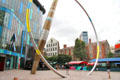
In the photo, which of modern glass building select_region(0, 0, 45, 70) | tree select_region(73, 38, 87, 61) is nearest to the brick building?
tree select_region(73, 38, 87, 61)

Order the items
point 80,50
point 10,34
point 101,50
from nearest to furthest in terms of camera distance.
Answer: point 10,34 → point 80,50 → point 101,50

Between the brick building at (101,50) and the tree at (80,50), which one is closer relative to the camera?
the tree at (80,50)

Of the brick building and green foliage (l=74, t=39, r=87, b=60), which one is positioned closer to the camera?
green foliage (l=74, t=39, r=87, b=60)

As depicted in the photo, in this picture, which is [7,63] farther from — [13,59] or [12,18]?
[12,18]

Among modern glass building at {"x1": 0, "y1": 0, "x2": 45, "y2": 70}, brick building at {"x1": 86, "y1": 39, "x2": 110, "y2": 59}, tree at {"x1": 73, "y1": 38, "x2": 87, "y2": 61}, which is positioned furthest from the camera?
brick building at {"x1": 86, "y1": 39, "x2": 110, "y2": 59}

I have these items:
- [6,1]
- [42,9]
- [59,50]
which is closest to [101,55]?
[59,50]

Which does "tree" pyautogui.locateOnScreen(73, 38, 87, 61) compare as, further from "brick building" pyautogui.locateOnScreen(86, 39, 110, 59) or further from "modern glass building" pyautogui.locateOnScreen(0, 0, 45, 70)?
"modern glass building" pyautogui.locateOnScreen(0, 0, 45, 70)

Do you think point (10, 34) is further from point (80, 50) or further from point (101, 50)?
point (101, 50)

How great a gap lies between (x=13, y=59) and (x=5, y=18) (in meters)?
12.1

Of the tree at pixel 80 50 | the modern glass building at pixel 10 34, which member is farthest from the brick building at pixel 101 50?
the modern glass building at pixel 10 34

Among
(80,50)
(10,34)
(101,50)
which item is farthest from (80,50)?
(10,34)

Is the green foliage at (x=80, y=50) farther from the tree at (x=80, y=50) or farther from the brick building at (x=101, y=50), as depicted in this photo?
the brick building at (x=101, y=50)

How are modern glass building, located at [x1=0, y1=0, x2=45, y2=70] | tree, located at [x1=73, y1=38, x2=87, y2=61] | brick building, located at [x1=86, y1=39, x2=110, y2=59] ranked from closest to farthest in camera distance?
modern glass building, located at [x1=0, y1=0, x2=45, y2=70] → tree, located at [x1=73, y1=38, x2=87, y2=61] → brick building, located at [x1=86, y1=39, x2=110, y2=59]

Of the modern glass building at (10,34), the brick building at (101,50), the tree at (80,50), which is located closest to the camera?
the modern glass building at (10,34)
